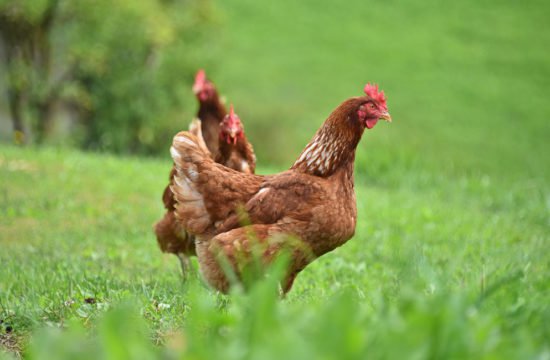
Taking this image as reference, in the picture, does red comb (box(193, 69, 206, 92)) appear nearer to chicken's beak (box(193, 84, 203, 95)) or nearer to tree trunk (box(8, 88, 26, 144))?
chicken's beak (box(193, 84, 203, 95))

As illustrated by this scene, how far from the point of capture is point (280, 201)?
4.84m

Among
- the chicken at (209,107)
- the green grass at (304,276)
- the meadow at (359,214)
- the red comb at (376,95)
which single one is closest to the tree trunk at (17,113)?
the meadow at (359,214)

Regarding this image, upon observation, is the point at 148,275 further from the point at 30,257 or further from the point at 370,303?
the point at 370,303

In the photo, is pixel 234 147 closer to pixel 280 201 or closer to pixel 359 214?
pixel 280 201

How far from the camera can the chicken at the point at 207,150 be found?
229 inches

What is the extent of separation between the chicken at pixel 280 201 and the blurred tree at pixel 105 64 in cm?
1210

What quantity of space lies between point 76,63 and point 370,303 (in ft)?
51.4

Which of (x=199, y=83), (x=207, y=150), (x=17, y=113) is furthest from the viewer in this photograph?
(x=17, y=113)

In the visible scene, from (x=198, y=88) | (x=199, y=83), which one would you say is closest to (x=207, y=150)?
(x=198, y=88)

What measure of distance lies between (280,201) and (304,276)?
1.76 metres

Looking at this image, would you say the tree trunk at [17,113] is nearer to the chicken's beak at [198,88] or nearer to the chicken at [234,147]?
the chicken's beak at [198,88]

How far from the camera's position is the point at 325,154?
4.96 meters

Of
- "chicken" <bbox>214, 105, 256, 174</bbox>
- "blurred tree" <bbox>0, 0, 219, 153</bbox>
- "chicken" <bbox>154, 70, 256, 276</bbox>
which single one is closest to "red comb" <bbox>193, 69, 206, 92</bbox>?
"chicken" <bbox>154, 70, 256, 276</bbox>

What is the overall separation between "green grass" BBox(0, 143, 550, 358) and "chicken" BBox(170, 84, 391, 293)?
328mm
